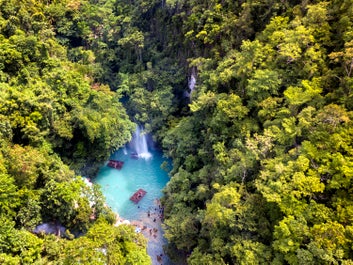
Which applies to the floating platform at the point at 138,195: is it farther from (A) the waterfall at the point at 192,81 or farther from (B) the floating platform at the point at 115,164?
(A) the waterfall at the point at 192,81

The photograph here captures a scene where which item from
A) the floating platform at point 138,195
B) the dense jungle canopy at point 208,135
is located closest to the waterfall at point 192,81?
the dense jungle canopy at point 208,135

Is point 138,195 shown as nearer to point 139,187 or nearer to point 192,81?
point 139,187

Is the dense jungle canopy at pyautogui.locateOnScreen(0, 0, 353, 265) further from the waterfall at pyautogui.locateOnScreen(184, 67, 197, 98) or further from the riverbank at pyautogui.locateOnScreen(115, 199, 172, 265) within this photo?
the riverbank at pyautogui.locateOnScreen(115, 199, 172, 265)

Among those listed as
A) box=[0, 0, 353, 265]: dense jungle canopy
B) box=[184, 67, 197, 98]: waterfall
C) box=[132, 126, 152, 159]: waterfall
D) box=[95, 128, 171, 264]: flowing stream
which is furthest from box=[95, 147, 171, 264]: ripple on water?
box=[184, 67, 197, 98]: waterfall

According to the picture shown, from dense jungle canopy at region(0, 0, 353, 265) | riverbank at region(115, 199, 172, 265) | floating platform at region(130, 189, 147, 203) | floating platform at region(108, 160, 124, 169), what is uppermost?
dense jungle canopy at region(0, 0, 353, 265)

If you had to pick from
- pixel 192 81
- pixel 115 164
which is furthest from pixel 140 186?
pixel 192 81

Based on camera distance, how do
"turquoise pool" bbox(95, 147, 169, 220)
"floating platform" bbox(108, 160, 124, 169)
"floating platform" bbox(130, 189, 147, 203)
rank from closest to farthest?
1. "turquoise pool" bbox(95, 147, 169, 220)
2. "floating platform" bbox(130, 189, 147, 203)
3. "floating platform" bbox(108, 160, 124, 169)
